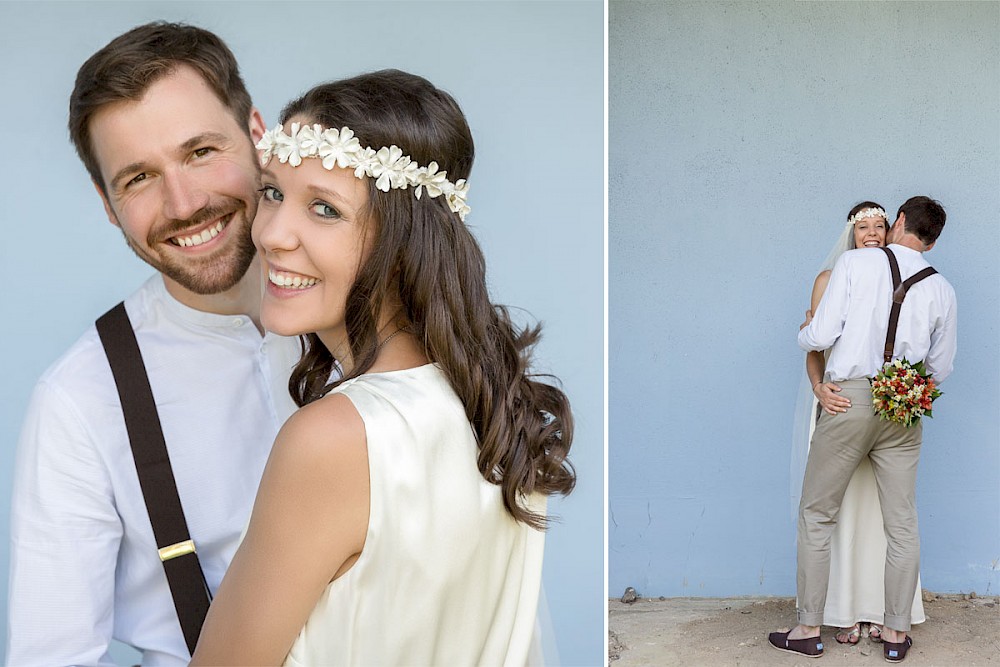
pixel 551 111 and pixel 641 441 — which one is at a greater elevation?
pixel 551 111

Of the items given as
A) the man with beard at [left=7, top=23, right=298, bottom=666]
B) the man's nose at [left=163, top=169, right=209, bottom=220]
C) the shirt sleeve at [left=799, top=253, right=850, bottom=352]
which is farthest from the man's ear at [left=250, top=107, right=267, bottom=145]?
the shirt sleeve at [left=799, top=253, right=850, bottom=352]

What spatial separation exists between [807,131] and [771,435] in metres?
1.65

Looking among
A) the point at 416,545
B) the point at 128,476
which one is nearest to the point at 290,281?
the point at 416,545

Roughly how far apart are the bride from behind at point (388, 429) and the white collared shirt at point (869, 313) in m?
3.23

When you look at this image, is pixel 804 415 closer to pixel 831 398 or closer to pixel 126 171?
pixel 831 398

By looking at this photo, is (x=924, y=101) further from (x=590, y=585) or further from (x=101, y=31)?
(x=101, y=31)

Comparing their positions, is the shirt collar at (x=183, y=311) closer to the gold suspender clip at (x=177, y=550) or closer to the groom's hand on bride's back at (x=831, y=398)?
the gold suspender clip at (x=177, y=550)

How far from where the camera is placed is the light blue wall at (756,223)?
5.33m

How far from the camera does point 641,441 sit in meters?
5.48

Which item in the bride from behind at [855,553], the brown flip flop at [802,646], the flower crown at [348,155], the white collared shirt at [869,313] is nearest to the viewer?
the flower crown at [348,155]

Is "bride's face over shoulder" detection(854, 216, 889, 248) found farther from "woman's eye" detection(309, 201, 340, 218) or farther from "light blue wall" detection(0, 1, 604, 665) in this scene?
"woman's eye" detection(309, 201, 340, 218)

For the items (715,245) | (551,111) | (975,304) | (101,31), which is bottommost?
(975,304)

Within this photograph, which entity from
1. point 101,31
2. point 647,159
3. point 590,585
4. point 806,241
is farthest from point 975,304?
→ point 101,31

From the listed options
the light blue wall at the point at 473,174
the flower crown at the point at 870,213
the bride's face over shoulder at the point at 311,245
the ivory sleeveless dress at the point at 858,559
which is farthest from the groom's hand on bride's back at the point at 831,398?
the bride's face over shoulder at the point at 311,245
